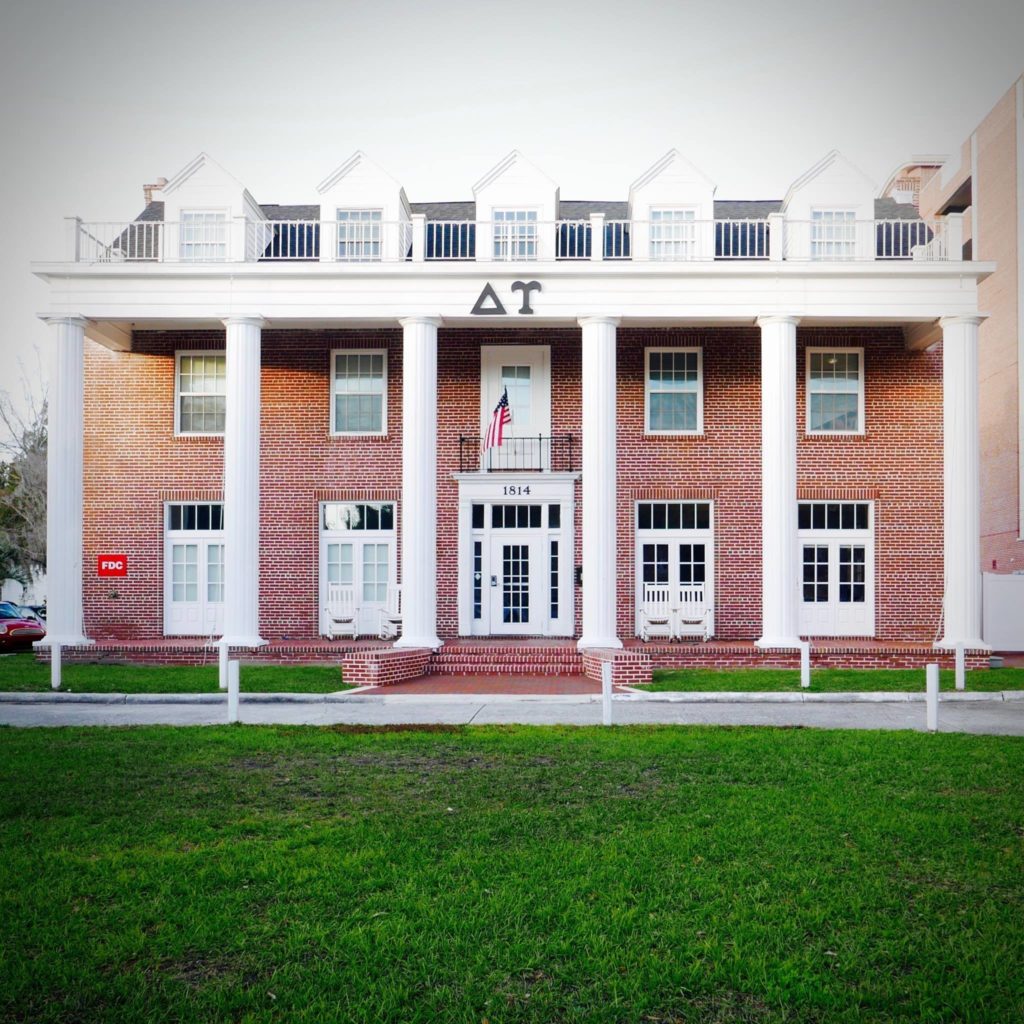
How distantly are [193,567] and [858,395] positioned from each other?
16.4 meters

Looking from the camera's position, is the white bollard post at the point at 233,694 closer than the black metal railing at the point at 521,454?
Yes

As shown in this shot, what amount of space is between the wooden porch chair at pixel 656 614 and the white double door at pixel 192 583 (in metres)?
9.97

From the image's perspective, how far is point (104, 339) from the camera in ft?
76.9

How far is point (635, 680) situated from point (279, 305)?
1107cm

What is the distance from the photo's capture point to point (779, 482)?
20922mm

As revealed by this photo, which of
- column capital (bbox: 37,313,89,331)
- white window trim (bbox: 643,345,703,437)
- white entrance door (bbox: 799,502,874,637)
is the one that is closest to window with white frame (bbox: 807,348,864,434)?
white entrance door (bbox: 799,502,874,637)

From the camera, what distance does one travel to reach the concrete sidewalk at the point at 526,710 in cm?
1317

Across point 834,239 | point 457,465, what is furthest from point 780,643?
point 834,239

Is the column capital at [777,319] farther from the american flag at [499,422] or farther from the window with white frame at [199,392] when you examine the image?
the window with white frame at [199,392]

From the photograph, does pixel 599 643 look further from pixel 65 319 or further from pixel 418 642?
pixel 65 319

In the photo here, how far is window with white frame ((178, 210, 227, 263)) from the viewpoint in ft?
77.0

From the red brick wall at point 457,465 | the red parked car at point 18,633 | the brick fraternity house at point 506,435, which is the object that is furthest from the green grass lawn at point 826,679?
the red parked car at point 18,633

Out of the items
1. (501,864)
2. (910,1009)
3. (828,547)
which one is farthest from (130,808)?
(828,547)

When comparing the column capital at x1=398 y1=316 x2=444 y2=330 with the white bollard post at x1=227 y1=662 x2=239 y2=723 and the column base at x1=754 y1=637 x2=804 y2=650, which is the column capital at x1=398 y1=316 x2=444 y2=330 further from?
the white bollard post at x1=227 y1=662 x2=239 y2=723
